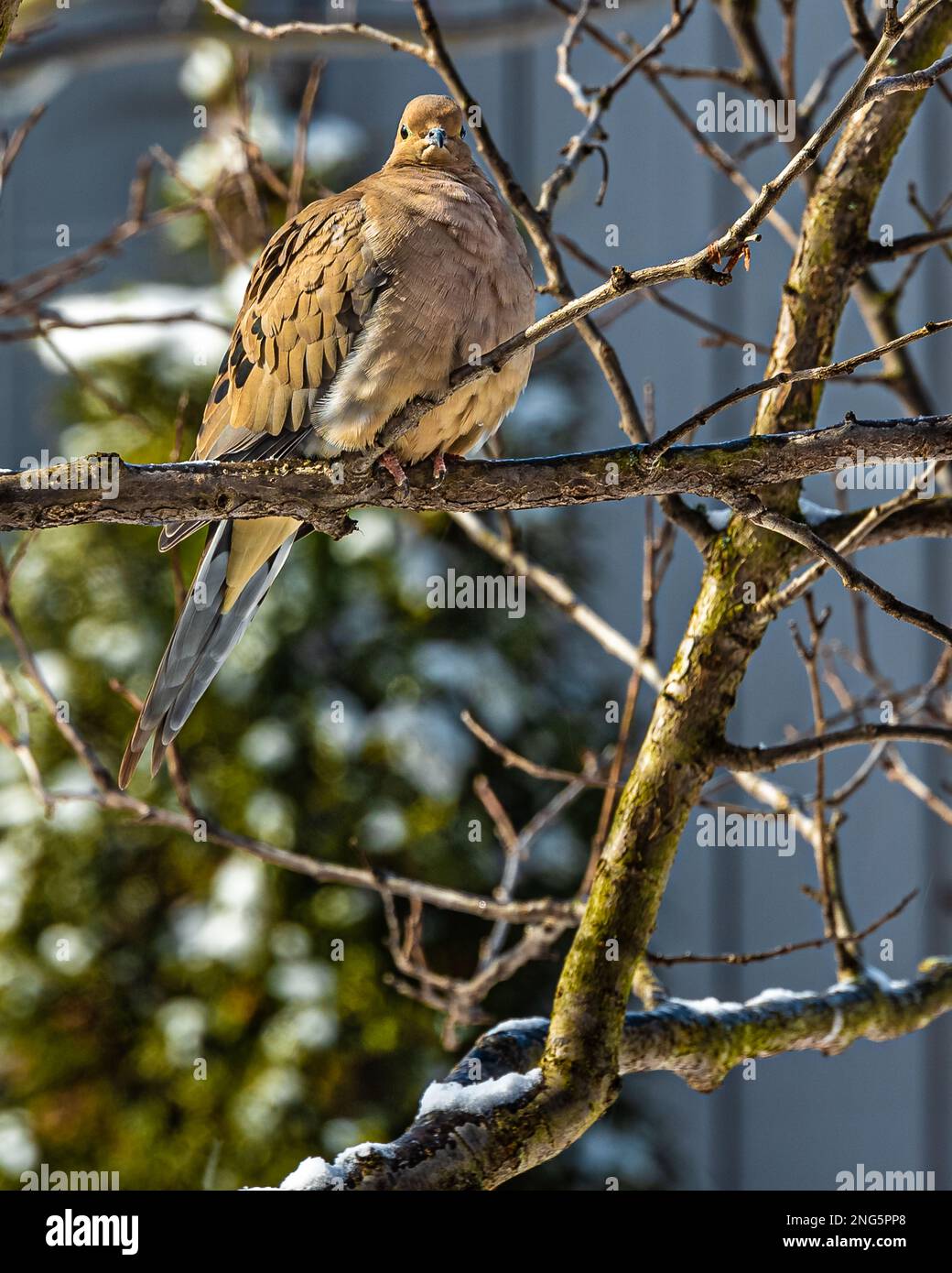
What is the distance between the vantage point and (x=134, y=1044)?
16.2 feet

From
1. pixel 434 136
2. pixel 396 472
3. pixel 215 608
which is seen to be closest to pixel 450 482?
pixel 396 472

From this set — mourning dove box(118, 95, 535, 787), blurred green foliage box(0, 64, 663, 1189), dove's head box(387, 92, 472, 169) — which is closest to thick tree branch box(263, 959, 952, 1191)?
mourning dove box(118, 95, 535, 787)

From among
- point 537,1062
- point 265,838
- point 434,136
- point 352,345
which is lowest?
point 537,1062

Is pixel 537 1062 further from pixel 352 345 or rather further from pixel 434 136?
pixel 434 136

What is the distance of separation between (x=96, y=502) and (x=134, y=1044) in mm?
3860

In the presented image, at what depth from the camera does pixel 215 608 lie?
2582 millimetres

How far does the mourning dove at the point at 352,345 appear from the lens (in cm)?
228

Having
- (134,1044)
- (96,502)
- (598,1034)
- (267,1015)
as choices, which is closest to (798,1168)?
(267,1015)

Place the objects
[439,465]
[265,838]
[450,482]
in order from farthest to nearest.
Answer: [265,838], [439,465], [450,482]

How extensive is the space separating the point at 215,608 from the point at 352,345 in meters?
0.63

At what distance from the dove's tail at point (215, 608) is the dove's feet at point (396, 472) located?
617mm

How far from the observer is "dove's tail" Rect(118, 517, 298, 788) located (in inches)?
96.6

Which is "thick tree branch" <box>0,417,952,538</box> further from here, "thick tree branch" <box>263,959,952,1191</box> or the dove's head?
the dove's head

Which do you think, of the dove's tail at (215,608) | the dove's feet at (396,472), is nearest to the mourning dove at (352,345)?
the dove's tail at (215,608)
